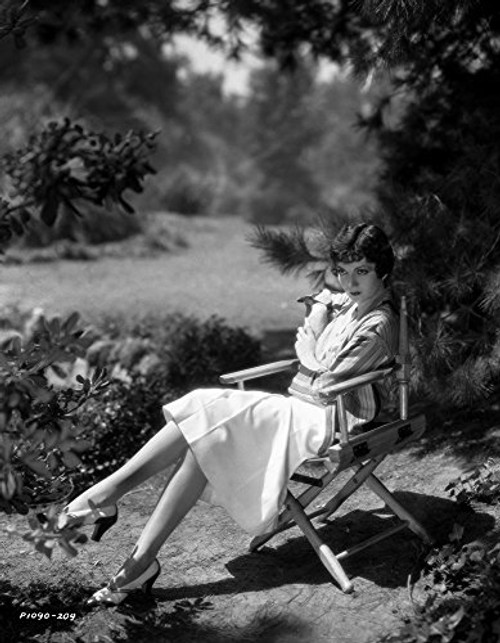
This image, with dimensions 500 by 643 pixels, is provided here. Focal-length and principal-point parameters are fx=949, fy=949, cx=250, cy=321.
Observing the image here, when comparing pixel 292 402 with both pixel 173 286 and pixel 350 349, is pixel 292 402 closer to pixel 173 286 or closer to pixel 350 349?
pixel 350 349

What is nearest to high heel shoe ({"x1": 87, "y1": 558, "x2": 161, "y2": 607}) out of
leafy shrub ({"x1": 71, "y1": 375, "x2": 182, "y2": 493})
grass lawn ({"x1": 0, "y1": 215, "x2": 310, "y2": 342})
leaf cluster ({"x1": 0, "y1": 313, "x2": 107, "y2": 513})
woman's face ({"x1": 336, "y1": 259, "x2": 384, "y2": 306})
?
leaf cluster ({"x1": 0, "y1": 313, "x2": 107, "y2": 513})

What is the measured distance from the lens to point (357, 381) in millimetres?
3471

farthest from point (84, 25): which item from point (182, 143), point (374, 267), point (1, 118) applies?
point (182, 143)

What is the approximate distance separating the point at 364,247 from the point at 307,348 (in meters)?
0.51

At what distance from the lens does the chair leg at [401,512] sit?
381 centimetres

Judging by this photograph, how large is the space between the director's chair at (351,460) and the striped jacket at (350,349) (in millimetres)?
57

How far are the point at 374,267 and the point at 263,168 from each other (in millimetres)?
33705

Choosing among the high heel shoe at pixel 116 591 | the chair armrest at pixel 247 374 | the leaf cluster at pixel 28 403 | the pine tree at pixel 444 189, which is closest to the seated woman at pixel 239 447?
the high heel shoe at pixel 116 591

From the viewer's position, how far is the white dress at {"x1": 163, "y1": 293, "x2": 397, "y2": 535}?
3.45 m

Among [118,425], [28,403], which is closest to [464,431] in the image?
[118,425]

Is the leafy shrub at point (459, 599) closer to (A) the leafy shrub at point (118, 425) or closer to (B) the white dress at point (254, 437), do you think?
(B) the white dress at point (254, 437)

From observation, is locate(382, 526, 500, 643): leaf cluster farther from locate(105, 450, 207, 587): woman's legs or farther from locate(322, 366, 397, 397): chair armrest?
locate(105, 450, 207, 587): woman's legs

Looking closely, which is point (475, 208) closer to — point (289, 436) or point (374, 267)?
point (374, 267)

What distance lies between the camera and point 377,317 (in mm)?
3648
